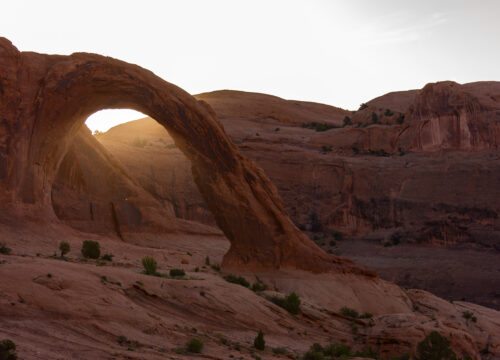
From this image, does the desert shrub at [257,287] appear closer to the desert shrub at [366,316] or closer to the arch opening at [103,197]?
the desert shrub at [366,316]

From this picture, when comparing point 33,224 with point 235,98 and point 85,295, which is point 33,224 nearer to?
point 85,295

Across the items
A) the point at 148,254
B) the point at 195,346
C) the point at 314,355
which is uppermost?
the point at 148,254

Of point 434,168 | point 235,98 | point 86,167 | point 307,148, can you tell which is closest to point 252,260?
point 86,167

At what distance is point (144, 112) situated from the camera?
71.2ft

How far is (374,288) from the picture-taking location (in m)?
21.7

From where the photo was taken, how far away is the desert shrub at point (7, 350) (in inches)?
297

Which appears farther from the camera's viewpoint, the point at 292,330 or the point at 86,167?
the point at 86,167

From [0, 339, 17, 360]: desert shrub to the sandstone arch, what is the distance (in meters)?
11.5

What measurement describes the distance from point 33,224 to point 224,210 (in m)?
7.19

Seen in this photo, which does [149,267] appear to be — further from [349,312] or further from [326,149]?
[326,149]

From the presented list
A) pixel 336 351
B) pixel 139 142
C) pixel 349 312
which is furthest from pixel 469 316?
pixel 139 142

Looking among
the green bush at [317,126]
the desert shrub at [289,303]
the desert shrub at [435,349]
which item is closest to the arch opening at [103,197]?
the desert shrub at [289,303]

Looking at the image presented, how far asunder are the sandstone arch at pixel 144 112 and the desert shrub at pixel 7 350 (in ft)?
37.9

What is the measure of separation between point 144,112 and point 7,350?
15.0 metres
